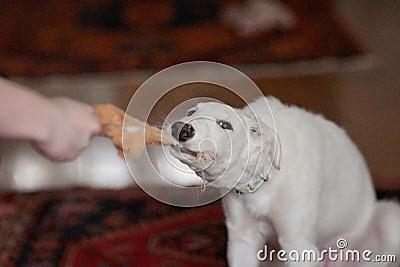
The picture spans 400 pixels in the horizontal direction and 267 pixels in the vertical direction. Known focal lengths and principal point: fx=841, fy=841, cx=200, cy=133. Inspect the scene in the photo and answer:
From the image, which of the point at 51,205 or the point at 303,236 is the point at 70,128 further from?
the point at 51,205

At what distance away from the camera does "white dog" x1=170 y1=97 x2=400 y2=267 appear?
90 cm

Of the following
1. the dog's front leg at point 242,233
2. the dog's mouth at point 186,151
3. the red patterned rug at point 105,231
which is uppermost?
the dog's mouth at point 186,151

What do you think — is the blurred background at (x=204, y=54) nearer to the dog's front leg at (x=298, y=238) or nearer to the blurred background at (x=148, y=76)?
the blurred background at (x=148, y=76)

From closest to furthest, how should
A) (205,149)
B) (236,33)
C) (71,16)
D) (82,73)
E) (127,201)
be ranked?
(205,149), (127,201), (82,73), (236,33), (71,16)

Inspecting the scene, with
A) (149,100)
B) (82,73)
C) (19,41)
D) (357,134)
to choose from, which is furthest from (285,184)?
(19,41)

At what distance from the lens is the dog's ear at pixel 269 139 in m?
0.93

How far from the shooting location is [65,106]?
0.98 metres

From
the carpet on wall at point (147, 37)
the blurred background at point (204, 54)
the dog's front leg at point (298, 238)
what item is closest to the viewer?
the dog's front leg at point (298, 238)

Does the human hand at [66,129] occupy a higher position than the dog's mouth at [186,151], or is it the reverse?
the dog's mouth at [186,151]

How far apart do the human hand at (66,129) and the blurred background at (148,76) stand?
9 cm

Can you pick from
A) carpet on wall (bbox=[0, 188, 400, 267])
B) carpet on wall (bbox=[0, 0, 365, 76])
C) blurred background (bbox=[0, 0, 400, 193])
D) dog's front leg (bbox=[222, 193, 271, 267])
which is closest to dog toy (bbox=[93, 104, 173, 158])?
dog's front leg (bbox=[222, 193, 271, 267])

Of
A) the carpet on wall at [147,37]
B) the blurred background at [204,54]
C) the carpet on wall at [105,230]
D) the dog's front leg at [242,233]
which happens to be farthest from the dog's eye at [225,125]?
the carpet on wall at [147,37]

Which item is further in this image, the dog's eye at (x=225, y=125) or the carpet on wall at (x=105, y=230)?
the carpet on wall at (x=105, y=230)

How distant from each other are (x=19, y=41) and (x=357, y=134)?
119 centimetres
